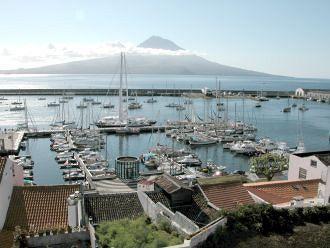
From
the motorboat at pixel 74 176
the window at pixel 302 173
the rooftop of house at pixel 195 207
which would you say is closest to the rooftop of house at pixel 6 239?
the rooftop of house at pixel 195 207

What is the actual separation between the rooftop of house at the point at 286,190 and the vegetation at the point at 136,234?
242 inches

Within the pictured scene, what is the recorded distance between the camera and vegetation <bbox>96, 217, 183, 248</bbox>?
430 inches

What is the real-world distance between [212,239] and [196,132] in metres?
52.3

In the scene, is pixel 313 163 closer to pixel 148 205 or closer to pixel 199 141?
pixel 148 205

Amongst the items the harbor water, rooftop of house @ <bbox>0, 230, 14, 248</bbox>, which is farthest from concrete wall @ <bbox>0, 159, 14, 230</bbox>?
the harbor water

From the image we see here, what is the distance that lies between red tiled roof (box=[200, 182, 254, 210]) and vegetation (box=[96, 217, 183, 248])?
9.99 ft

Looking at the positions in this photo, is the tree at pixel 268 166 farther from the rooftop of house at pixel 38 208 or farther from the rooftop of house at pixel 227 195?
the rooftop of house at pixel 38 208

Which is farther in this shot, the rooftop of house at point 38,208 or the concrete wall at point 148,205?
the concrete wall at point 148,205

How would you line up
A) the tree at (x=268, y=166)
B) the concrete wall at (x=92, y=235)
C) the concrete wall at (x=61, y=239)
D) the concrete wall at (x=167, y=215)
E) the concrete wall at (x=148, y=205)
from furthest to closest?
the tree at (x=268, y=166) → the concrete wall at (x=148, y=205) → the concrete wall at (x=167, y=215) → the concrete wall at (x=92, y=235) → the concrete wall at (x=61, y=239)

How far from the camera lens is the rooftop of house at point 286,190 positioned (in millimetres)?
17234

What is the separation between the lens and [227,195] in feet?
50.0

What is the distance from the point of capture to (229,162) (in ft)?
162

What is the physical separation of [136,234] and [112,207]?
3513 millimetres

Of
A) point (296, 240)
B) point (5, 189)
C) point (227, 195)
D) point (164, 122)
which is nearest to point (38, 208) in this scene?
point (5, 189)
